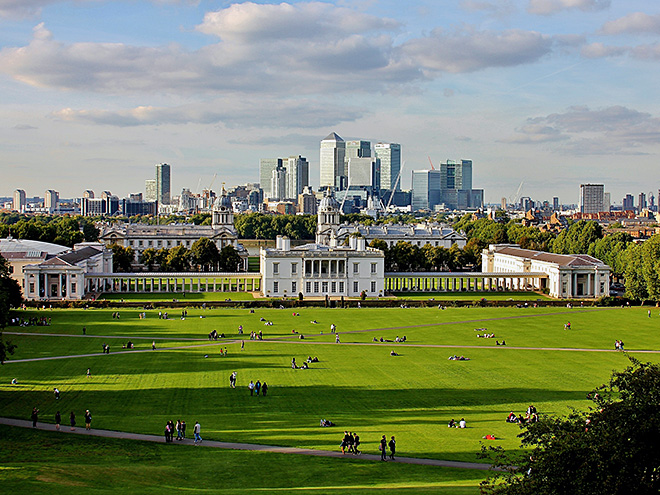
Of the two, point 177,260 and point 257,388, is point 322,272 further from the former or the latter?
point 257,388

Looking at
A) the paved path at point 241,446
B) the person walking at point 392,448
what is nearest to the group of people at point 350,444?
the paved path at point 241,446

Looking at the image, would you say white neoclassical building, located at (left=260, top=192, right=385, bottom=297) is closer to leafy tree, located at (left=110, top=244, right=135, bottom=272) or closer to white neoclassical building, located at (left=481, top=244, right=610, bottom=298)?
white neoclassical building, located at (left=481, top=244, right=610, bottom=298)

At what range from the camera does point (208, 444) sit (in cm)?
3538

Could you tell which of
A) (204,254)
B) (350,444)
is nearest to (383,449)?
(350,444)

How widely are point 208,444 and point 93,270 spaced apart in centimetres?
8255

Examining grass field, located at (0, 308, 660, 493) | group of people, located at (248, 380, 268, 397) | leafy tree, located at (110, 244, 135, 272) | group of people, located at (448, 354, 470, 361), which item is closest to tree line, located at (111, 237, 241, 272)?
leafy tree, located at (110, 244, 135, 272)

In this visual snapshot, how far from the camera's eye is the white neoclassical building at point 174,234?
165 metres

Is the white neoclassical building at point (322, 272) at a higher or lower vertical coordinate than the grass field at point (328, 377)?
higher

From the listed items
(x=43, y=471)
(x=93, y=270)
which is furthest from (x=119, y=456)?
(x=93, y=270)

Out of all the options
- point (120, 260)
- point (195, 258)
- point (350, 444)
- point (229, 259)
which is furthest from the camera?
point (120, 260)

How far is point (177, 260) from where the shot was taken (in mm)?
124312

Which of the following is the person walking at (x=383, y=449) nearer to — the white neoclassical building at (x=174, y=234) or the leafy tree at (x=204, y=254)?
the leafy tree at (x=204, y=254)

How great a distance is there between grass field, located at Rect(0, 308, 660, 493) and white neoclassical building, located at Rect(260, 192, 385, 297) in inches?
997

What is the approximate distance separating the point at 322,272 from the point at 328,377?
57.9 m
